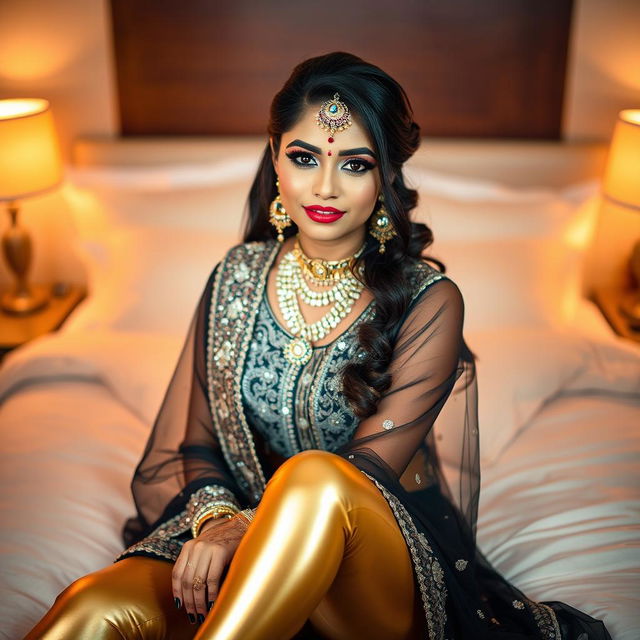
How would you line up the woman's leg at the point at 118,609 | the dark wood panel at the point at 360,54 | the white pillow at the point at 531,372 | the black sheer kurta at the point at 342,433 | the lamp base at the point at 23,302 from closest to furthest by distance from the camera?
the woman's leg at the point at 118,609
the black sheer kurta at the point at 342,433
the white pillow at the point at 531,372
the dark wood panel at the point at 360,54
the lamp base at the point at 23,302

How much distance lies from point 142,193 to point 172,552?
1767mm

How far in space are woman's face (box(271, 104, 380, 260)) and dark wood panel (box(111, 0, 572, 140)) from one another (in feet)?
5.30

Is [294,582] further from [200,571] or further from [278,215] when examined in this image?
[278,215]

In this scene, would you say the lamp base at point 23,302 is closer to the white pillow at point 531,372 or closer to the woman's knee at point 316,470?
the white pillow at point 531,372

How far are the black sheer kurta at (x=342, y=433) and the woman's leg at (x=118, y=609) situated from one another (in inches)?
3.8

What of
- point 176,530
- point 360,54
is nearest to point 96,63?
point 360,54

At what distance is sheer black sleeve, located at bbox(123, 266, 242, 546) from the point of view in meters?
1.99

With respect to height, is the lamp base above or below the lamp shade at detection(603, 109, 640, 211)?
below

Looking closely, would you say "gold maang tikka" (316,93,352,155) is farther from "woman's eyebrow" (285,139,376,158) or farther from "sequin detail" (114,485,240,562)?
"sequin detail" (114,485,240,562)

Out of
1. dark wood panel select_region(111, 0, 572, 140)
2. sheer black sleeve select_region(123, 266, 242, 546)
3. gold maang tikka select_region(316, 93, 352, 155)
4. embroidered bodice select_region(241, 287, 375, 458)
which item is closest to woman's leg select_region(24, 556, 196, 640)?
sheer black sleeve select_region(123, 266, 242, 546)

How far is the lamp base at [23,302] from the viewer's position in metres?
3.37

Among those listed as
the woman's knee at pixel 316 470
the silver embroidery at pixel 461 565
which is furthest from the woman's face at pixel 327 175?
the silver embroidery at pixel 461 565

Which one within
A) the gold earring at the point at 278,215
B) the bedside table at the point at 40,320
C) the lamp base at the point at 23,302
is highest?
the gold earring at the point at 278,215

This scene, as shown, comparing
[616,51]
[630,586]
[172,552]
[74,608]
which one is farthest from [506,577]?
[616,51]
